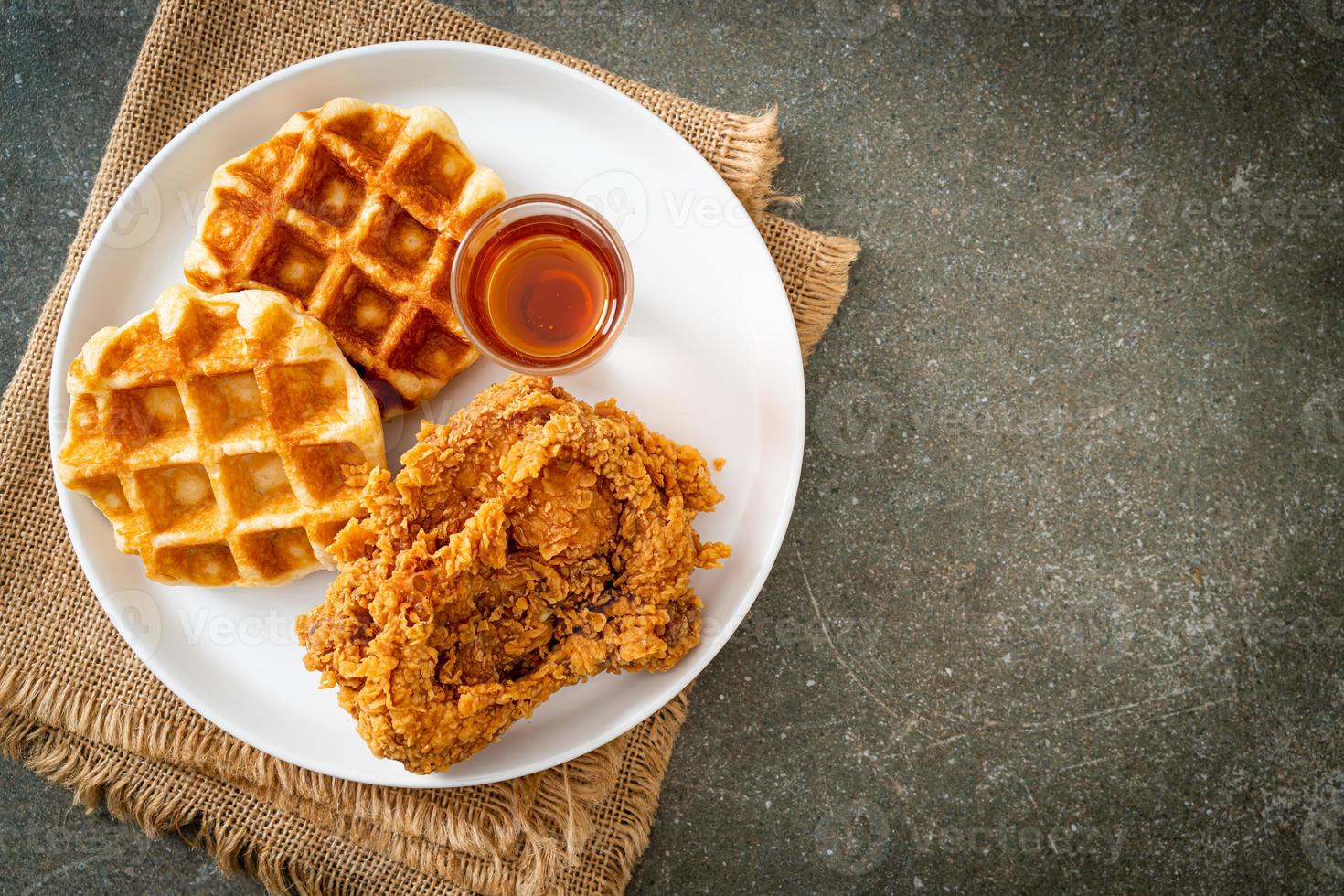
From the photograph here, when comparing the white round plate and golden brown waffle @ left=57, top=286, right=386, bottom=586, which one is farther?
the white round plate

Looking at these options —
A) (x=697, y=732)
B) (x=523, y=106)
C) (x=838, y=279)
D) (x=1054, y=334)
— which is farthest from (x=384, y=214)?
(x=1054, y=334)

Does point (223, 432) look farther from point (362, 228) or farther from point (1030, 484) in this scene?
point (1030, 484)

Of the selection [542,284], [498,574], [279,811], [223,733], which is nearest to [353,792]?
[279,811]

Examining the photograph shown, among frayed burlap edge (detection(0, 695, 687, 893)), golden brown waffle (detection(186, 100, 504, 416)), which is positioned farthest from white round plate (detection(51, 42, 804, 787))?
frayed burlap edge (detection(0, 695, 687, 893))

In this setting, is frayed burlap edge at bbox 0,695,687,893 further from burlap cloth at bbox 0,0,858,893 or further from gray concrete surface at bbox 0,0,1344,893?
gray concrete surface at bbox 0,0,1344,893

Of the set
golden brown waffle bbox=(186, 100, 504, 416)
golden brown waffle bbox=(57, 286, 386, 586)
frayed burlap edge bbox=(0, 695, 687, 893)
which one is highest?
golden brown waffle bbox=(186, 100, 504, 416)
